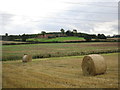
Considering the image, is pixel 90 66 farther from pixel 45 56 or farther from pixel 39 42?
pixel 39 42

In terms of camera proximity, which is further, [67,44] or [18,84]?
[67,44]

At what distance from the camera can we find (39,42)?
4175cm

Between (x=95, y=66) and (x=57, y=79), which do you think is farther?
(x=95, y=66)

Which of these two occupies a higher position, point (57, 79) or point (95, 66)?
point (95, 66)

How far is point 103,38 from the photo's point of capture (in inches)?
1690

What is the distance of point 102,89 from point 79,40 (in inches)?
1366

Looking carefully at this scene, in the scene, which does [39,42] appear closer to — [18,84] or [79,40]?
[79,40]

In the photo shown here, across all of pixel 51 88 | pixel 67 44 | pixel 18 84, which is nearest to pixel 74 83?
pixel 51 88

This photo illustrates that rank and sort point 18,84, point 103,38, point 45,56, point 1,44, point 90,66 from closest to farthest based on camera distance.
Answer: point 18,84, point 90,66, point 45,56, point 1,44, point 103,38

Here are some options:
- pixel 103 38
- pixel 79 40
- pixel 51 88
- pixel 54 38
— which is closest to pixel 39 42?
pixel 54 38

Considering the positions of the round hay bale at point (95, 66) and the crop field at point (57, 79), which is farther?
the round hay bale at point (95, 66)

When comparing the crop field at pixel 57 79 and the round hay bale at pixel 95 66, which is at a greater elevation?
the round hay bale at pixel 95 66

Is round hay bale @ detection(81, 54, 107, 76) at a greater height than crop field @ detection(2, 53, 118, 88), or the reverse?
round hay bale @ detection(81, 54, 107, 76)

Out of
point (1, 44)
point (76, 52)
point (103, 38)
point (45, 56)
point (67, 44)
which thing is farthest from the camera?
point (103, 38)
